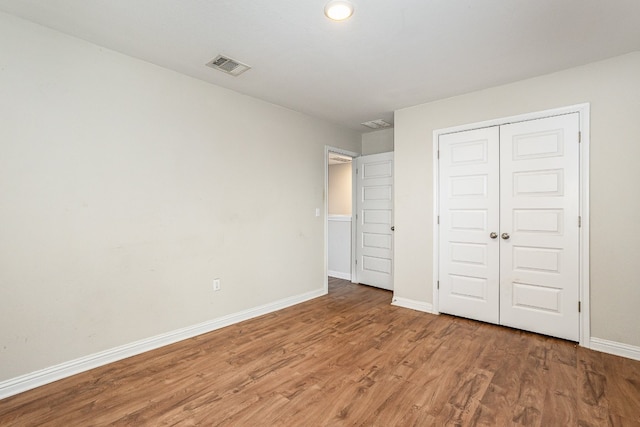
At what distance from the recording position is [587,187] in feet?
9.09

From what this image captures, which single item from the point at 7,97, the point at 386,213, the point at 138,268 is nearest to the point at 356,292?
the point at 386,213

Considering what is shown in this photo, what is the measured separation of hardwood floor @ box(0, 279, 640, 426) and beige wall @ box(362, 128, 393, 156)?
9.70 ft

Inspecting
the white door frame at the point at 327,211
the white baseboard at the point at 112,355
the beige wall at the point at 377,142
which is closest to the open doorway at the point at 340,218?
the white door frame at the point at 327,211

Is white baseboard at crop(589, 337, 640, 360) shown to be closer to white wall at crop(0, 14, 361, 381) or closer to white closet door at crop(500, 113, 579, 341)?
white closet door at crop(500, 113, 579, 341)

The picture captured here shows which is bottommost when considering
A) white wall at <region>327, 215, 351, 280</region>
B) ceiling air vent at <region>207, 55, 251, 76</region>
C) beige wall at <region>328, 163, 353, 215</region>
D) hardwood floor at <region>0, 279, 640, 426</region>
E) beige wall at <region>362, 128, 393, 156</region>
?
hardwood floor at <region>0, 279, 640, 426</region>

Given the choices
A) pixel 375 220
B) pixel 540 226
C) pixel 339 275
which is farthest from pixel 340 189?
pixel 540 226

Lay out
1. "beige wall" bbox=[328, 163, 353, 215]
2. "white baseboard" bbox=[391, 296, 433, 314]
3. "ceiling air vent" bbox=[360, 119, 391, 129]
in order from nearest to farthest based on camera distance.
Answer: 1. "white baseboard" bbox=[391, 296, 433, 314]
2. "ceiling air vent" bbox=[360, 119, 391, 129]
3. "beige wall" bbox=[328, 163, 353, 215]

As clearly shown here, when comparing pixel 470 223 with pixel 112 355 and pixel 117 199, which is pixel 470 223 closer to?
pixel 117 199

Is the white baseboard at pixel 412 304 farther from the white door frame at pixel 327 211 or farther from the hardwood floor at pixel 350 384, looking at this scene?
the white door frame at pixel 327 211

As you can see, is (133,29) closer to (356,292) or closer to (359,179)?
(359,179)

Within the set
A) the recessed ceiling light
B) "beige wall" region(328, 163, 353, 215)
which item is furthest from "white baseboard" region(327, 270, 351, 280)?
the recessed ceiling light

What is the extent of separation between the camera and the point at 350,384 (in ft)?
7.19

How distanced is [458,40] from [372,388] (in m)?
2.72

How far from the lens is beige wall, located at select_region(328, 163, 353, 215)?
6.18m
